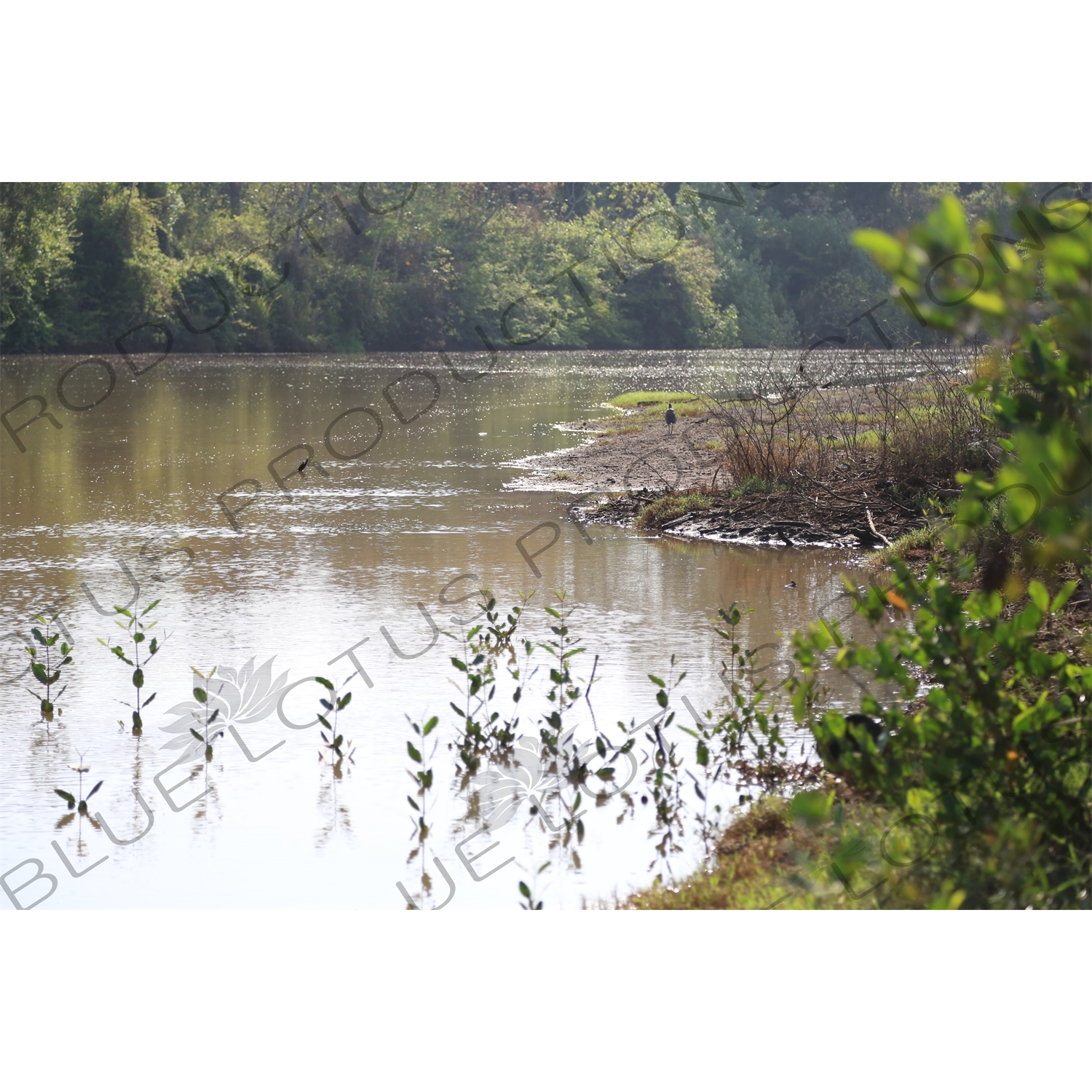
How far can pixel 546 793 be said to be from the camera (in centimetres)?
600

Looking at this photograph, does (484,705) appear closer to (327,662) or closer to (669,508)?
(327,662)

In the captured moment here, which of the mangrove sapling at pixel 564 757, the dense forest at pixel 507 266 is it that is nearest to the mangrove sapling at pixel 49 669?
the mangrove sapling at pixel 564 757

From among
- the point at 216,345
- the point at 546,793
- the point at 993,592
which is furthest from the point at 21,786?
the point at 216,345

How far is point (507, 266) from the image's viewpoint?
190 ft

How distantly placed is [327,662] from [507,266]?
168 feet

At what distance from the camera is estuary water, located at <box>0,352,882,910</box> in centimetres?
535

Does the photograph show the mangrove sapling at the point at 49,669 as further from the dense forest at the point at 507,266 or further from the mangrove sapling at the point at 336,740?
the dense forest at the point at 507,266

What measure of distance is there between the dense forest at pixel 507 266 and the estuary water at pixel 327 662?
31.6m

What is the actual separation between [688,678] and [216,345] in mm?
45114

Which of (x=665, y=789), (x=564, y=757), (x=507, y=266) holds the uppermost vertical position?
(x=507, y=266)

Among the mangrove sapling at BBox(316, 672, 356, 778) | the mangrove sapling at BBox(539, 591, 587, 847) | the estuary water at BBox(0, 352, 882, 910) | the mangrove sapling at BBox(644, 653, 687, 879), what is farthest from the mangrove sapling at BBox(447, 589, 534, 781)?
the mangrove sapling at BBox(644, 653, 687, 879)

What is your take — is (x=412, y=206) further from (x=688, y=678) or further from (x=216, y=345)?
(x=688, y=678)

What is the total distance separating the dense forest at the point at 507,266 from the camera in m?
50.3

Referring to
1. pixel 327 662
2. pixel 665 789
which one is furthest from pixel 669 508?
pixel 665 789
